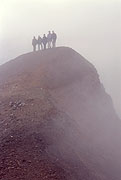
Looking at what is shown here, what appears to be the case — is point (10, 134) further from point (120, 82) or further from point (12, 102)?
point (120, 82)

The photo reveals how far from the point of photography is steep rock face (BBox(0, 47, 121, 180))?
1972 centimetres

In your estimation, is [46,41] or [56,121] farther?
[46,41]

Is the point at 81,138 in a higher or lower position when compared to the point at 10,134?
lower

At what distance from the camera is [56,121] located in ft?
79.9

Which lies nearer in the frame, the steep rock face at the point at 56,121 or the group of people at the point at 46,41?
the steep rock face at the point at 56,121

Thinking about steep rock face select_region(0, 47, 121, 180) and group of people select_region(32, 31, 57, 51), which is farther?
group of people select_region(32, 31, 57, 51)

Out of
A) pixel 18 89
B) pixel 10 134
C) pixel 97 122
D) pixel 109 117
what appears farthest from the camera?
pixel 109 117

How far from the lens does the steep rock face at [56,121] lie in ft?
64.7

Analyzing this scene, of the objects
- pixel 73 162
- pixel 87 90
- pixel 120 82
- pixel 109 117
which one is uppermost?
pixel 73 162

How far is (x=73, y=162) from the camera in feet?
71.3

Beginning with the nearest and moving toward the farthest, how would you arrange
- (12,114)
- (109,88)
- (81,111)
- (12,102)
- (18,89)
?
(12,114), (12,102), (18,89), (81,111), (109,88)

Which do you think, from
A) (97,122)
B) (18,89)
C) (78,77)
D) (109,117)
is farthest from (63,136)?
(109,117)

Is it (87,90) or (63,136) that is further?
(87,90)

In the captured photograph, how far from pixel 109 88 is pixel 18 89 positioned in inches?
1429
